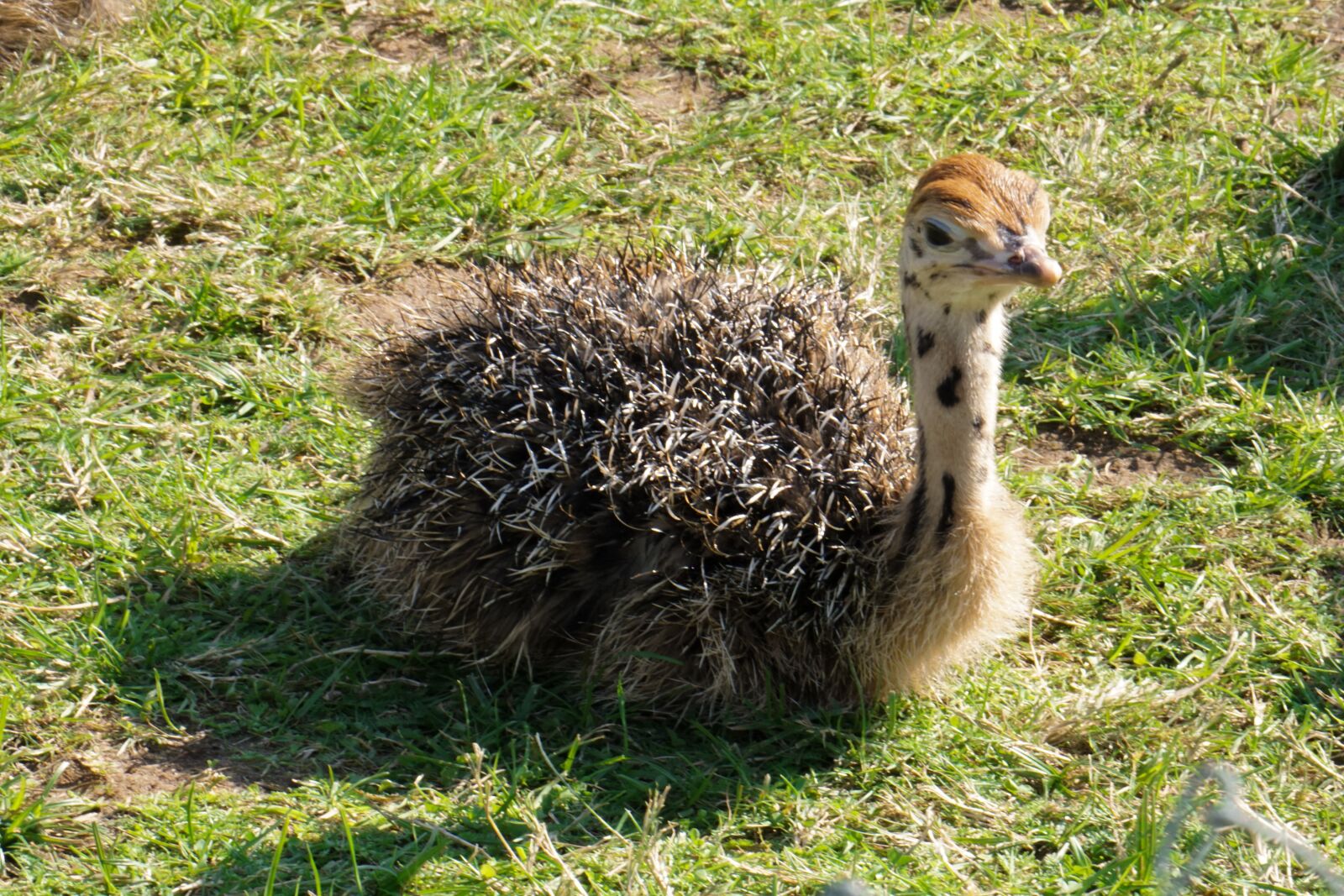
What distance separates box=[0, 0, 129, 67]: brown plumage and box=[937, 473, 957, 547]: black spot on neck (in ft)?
15.7

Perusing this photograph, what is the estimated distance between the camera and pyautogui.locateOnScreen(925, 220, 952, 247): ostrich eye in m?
4.03

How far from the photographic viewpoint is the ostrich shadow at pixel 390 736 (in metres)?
4.02

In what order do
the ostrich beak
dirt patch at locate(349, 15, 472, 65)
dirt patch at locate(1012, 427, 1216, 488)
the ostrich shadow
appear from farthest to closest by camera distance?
dirt patch at locate(349, 15, 472, 65) → dirt patch at locate(1012, 427, 1216, 488) → the ostrich shadow → the ostrich beak

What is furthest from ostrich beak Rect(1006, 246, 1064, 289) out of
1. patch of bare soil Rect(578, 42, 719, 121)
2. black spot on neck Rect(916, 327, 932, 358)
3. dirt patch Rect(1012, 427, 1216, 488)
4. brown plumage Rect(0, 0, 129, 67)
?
brown plumage Rect(0, 0, 129, 67)

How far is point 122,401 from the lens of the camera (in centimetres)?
562

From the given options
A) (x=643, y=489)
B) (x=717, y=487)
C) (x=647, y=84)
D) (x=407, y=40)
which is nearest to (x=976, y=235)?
(x=717, y=487)

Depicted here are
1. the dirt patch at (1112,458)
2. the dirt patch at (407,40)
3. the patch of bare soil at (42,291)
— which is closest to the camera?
the dirt patch at (1112,458)

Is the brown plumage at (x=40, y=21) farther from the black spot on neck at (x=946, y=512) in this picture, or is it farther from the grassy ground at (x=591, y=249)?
the black spot on neck at (x=946, y=512)

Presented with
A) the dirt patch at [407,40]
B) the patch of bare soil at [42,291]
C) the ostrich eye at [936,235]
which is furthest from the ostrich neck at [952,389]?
the dirt patch at [407,40]

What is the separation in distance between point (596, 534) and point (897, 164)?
3205 mm

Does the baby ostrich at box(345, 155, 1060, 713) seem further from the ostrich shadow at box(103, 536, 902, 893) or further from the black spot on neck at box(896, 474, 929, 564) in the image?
the ostrich shadow at box(103, 536, 902, 893)

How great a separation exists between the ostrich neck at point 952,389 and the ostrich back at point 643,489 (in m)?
0.21

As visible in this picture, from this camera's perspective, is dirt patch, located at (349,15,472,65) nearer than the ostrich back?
No

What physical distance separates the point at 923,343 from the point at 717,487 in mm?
655
